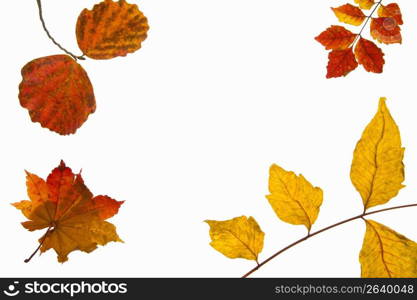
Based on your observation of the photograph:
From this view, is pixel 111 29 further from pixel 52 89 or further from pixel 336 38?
pixel 336 38

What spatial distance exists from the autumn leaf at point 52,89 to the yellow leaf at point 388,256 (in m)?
0.39

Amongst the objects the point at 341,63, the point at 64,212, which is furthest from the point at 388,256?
the point at 64,212

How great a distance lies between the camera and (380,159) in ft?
2.03

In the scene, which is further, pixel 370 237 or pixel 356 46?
pixel 356 46

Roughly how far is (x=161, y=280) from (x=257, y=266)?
0.11 m

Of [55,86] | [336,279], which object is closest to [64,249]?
[55,86]

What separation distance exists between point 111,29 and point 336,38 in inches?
12.0

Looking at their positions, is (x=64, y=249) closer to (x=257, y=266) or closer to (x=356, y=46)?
(x=257, y=266)

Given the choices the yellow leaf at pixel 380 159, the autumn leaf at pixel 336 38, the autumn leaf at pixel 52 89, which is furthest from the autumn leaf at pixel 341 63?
the autumn leaf at pixel 52 89

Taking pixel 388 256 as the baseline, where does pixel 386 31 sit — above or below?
above

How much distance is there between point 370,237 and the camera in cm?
65

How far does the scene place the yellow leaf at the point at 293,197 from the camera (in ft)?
2.11

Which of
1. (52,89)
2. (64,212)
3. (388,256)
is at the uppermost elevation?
(52,89)

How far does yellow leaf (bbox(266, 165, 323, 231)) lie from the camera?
64cm
